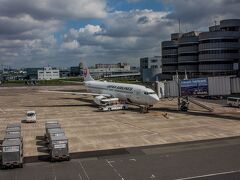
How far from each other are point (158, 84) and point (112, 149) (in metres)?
33.2

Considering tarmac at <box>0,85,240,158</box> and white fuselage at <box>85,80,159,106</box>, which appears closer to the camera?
tarmac at <box>0,85,240,158</box>

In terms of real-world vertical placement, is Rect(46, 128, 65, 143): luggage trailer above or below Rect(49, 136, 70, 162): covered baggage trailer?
above

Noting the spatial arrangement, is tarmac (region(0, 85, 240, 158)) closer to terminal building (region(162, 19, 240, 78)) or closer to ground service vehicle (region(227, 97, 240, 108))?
ground service vehicle (region(227, 97, 240, 108))

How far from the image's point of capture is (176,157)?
33.9 meters

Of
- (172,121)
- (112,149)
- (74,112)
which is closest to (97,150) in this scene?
(112,149)

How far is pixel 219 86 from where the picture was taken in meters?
63.8

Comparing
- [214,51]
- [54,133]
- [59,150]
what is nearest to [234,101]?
[54,133]

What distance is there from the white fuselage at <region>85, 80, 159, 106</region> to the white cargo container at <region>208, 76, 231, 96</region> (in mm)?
10706

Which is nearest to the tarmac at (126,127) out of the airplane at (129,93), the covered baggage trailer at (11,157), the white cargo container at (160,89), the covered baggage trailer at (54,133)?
the covered baggage trailer at (54,133)

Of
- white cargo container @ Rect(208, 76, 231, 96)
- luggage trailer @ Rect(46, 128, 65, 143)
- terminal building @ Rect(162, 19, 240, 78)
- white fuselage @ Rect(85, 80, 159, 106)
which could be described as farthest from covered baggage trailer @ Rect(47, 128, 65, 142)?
terminal building @ Rect(162, 19, 240, 78)

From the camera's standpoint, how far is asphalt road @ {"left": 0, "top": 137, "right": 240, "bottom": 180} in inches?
1108

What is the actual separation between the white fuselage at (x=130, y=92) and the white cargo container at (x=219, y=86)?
10.7 meters

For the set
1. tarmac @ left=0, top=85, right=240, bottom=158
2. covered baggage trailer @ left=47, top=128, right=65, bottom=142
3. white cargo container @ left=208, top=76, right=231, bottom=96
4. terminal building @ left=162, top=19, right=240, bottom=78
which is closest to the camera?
covered baggage trailer @ left=47, top=128, right=65, bottom=142

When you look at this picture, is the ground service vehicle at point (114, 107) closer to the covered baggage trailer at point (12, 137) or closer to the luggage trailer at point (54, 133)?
the luggage trailer at point (54, 133)
